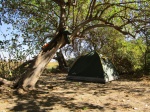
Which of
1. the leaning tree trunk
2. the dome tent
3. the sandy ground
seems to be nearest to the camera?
the sandy ground

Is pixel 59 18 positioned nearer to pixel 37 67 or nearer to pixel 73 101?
pixel 37 67

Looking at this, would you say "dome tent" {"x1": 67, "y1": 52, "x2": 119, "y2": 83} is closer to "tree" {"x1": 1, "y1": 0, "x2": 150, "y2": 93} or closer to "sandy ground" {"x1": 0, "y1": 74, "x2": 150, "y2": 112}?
"tree" {"x1": 1, "y1": 0, "x2": 150, "y2": 93}

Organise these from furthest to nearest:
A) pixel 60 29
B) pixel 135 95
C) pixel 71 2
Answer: pixel 71 2 → pixel 60 29 → pixel 135 95

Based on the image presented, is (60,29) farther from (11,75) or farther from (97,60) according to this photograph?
(11,75)

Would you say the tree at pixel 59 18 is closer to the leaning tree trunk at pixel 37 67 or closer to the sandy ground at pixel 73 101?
the leaning tree trunk at pixel 37 67

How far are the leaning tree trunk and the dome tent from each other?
8.15 ft

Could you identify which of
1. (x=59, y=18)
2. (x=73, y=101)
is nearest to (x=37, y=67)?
(x=73, y=101)

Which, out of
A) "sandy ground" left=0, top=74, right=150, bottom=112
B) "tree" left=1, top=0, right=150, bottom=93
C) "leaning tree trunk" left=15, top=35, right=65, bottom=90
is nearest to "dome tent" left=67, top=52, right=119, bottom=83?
"tree" left=1, top=0, right=150, bottom=93

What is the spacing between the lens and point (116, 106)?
675 centimetres

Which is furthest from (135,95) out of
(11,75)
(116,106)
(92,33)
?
(92,33)

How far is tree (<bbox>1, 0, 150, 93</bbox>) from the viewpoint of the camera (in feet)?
31.0

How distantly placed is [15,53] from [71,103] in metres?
7.06

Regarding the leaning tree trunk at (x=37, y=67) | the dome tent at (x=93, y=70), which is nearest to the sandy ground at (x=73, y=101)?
the leaning tree trunk at (x=37, y=67)

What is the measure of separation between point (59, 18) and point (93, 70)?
4.31m
